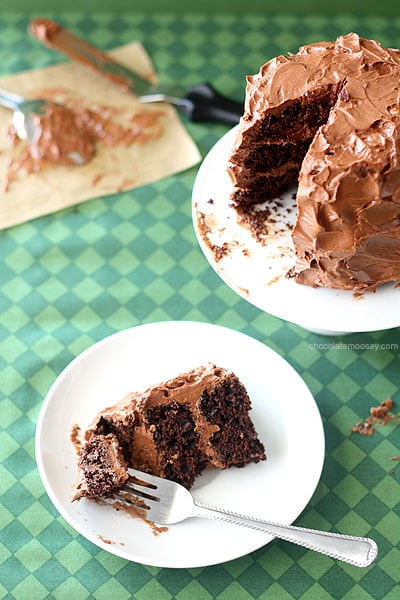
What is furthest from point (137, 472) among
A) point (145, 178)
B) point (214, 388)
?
point (145, 178)

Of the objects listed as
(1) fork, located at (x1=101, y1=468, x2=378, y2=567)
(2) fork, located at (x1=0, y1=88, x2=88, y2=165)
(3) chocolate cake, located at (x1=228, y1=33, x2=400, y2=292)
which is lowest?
(1) fork, located at (x1=101, y1=468, x2=378, y2=567)

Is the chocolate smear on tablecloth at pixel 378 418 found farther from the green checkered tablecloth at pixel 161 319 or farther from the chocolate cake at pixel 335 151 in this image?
the chocolate cake at pixel 335 151

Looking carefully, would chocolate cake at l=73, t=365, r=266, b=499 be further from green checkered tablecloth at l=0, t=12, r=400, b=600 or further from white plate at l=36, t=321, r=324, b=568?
green checkered tablecloth at l=0, t=12, r=400, b=600

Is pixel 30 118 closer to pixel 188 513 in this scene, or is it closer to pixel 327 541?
pixel 188 513

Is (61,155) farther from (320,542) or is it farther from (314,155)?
(320,542)

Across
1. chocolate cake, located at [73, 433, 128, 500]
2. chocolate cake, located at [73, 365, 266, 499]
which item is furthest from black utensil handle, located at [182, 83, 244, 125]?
chocolate cake, located at [73, 433, 128, 500]

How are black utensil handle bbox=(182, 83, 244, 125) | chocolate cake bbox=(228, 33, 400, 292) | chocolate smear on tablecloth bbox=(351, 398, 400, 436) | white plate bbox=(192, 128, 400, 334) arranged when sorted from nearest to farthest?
chocolate cake bbox=(228, 33, 400, 292)
white plate bbox=(192, 128, 400, 334)
chocolate smear on tablecloth bbox=(351, 398, 400, 436)
black utensil handle bbox=(182, 83, 244, 125)
